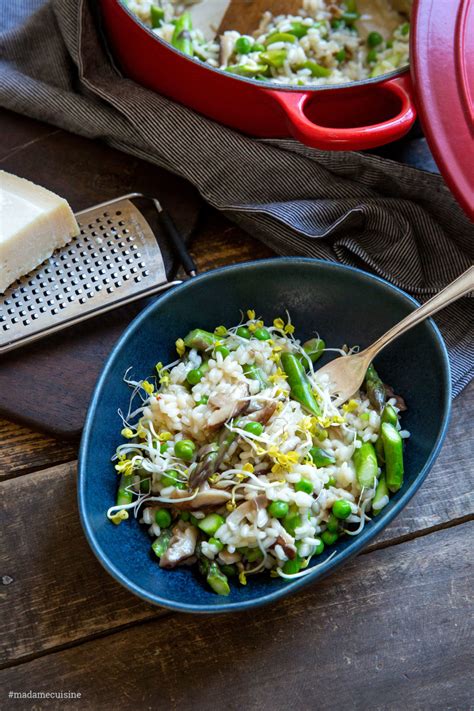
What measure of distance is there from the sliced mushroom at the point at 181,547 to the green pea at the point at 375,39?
144 centimetres

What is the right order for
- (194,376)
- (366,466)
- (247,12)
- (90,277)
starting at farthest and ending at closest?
(247,12), (90,277), (194,376), (366,466)

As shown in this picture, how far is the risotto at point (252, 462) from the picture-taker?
1.58 m

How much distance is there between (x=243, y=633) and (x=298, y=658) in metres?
0.13

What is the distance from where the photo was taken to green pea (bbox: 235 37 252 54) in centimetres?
209

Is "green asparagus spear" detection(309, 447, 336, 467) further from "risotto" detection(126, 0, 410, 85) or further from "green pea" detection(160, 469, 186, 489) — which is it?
"risotto" detection(126, 0, 410, 85)

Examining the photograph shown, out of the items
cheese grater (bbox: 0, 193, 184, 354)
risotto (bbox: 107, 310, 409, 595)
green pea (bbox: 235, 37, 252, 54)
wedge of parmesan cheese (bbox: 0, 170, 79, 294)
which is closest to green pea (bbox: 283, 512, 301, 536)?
risotto (bbox: 107, 310, 409, 595)

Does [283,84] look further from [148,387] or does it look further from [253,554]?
[253,554]

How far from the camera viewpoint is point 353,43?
219 centimetres

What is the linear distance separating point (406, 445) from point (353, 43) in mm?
1169

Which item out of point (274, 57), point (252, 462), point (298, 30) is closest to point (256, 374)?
point (252, 462)

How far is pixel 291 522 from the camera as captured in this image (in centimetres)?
158

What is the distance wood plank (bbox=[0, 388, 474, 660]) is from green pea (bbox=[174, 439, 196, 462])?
0.36 m

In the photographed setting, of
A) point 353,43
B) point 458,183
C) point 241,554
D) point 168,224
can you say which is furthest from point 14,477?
A: point 353,43

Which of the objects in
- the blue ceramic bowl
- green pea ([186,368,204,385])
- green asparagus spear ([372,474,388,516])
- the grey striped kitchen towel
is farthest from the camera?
the grey striped kitchen towel
